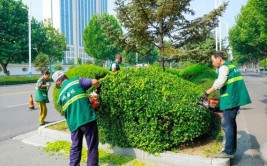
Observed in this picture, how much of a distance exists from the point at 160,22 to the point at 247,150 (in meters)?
6.18

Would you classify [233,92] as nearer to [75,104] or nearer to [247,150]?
[247,150]

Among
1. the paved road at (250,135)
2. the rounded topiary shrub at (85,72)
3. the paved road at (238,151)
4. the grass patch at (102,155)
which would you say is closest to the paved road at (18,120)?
the paved road at (238,151)

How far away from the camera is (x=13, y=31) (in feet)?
125

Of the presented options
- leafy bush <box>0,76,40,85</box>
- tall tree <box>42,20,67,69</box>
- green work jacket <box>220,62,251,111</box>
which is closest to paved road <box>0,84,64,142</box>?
green work jacket <box>220,62,251,111</box>

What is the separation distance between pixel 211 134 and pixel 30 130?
4725 millimetres

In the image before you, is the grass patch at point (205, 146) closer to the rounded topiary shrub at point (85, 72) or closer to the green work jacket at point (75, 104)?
the green work jacket at point (75, 104)

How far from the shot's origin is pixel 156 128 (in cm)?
456

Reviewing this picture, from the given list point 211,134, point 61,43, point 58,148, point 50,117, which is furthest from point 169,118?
point 61,43

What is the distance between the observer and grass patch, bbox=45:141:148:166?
463 cm

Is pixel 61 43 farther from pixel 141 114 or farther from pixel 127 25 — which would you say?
pixel 141 114

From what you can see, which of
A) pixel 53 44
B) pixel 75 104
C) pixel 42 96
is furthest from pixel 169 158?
pixel 53 44

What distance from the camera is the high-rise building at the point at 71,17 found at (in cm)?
12481

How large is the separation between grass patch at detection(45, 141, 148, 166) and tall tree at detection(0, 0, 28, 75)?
34434mm

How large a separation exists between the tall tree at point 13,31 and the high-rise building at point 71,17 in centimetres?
8088
